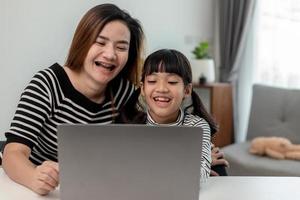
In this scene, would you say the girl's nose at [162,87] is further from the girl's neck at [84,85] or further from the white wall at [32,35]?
the white wall at [32,35]

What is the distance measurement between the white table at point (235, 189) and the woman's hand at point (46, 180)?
0.06ft

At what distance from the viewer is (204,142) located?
126 cm

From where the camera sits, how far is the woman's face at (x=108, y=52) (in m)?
1.34

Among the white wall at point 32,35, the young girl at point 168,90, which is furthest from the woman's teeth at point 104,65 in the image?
the white wall at point 32,35

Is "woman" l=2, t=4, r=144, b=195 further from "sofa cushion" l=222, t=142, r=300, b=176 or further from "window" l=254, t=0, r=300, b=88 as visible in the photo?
"window" l=254, t=0, r=300, b=88

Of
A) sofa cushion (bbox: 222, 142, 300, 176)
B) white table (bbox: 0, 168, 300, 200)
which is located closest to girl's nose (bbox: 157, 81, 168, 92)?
white table (bbox: 0, 168, 300, 200)

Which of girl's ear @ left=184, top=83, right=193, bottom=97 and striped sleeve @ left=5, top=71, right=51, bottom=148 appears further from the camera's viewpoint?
girl's ear @ left=184, top=83, right=193, bottom=97

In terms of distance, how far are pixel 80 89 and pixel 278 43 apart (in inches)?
111

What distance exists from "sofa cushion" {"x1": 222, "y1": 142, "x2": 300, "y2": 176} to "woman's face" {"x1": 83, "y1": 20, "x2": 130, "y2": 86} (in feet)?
5.13

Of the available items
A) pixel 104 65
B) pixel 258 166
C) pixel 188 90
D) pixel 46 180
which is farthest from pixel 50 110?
pixel 258 166

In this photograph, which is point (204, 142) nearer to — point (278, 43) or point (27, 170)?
point (27, 170)

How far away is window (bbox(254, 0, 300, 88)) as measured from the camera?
3.77 meters

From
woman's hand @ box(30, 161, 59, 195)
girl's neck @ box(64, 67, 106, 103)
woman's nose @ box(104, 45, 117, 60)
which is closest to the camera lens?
woman's hand @ box(30, 161, 59, 195)

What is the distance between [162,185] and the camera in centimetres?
92
